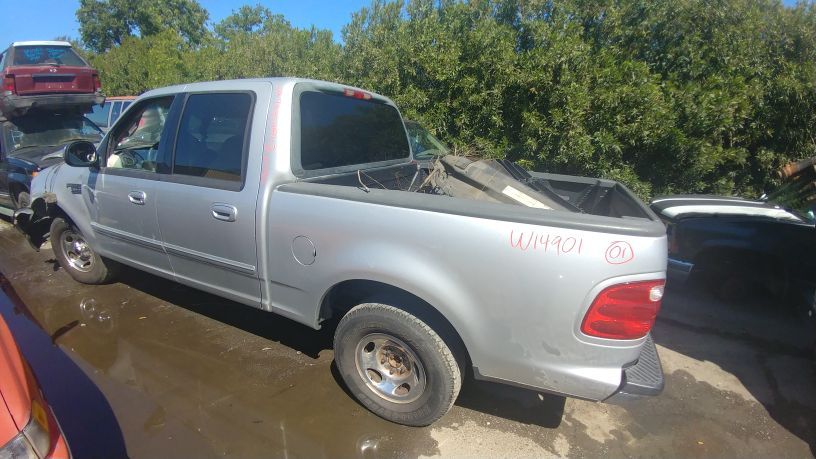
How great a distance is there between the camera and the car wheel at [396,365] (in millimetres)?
2426

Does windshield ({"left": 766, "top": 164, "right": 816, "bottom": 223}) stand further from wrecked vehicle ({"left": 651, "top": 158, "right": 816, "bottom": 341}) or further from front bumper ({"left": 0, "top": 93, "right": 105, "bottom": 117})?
front bumper ({"left": 0, "top": 93, "right": 105, "bottom": 117})

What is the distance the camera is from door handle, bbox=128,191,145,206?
3.33 m

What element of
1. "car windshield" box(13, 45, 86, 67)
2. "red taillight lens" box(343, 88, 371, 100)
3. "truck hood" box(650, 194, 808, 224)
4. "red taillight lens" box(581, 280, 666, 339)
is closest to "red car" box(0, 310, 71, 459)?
"red taillight lens" box(581, 280, 666, 339)

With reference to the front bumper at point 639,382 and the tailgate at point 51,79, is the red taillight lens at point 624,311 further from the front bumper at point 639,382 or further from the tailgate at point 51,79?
the tailgate at point 51,79

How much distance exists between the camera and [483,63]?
6812 millimetres

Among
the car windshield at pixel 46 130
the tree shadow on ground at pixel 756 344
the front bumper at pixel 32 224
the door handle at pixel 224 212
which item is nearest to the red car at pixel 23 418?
the door handle at pixel 224 212

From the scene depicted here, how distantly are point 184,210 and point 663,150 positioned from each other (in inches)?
244

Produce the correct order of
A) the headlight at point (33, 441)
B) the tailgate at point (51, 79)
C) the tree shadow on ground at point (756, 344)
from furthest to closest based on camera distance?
the tailgate at point (51, 79)
the tree shadow on ground at point (756, 344)
the headlight at point (33, 441)

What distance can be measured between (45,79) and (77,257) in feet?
15.4

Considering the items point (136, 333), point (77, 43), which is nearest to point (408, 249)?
point (136, 333)

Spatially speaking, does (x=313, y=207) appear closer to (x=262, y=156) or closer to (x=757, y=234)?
(x=262, y=156)

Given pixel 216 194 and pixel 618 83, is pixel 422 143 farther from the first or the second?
pixel 618 83

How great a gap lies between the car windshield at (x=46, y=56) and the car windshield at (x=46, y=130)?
0.91 m

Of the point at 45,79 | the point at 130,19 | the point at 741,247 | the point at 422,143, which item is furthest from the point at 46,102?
the point at 130,19
